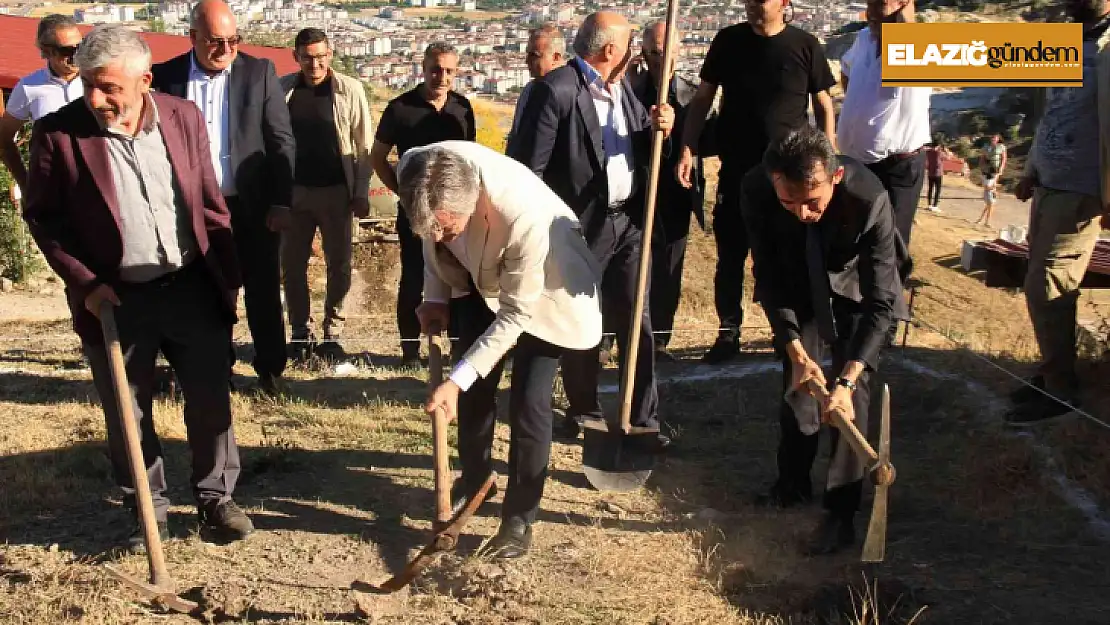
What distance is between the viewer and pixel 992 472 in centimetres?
516

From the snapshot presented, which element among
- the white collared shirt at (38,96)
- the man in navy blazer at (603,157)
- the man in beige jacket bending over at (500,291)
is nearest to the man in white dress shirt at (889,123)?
the man in navy blazer at (603,157)

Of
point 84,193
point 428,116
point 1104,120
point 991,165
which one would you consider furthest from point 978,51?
point 84,193

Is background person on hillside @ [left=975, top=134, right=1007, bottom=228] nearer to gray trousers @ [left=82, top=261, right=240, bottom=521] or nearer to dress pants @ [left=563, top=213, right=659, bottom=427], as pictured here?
dress pants @ [left=563, top=213, right=659, bottom=427]

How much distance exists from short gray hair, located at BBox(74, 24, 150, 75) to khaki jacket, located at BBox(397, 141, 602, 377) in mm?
1042

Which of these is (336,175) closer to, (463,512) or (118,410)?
(118,410)

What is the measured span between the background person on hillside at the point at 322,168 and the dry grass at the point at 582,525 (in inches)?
28.2

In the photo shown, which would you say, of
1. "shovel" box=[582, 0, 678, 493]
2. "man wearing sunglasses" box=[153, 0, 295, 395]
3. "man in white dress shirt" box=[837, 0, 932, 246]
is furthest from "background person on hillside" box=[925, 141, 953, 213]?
"man wearing sunglasses" box=[153, 0, 295, 395]

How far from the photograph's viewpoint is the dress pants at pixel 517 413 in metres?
4.19

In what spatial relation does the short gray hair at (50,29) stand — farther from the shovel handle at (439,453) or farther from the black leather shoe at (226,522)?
the shovel handle at (439,453)

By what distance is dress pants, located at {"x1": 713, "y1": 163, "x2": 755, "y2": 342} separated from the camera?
21.4ft

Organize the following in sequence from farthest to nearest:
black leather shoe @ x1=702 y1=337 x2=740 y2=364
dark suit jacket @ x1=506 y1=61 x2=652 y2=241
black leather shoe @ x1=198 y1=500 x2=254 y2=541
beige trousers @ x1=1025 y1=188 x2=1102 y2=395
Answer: black leather shoe @ x1=702 y1=337 x2=740 y2=364 → beige trousers @ x1=1025 y1=188 x2=1102 y2=395 → dark suit jacket @ x1=506 y1=61 x2=652 y2=241 → black leather shoe @ x1=198 y1=500 x2=254 y2=541

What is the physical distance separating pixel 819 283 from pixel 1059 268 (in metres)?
1.91

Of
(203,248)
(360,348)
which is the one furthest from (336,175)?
(203,248)

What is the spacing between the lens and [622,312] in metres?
5.43
